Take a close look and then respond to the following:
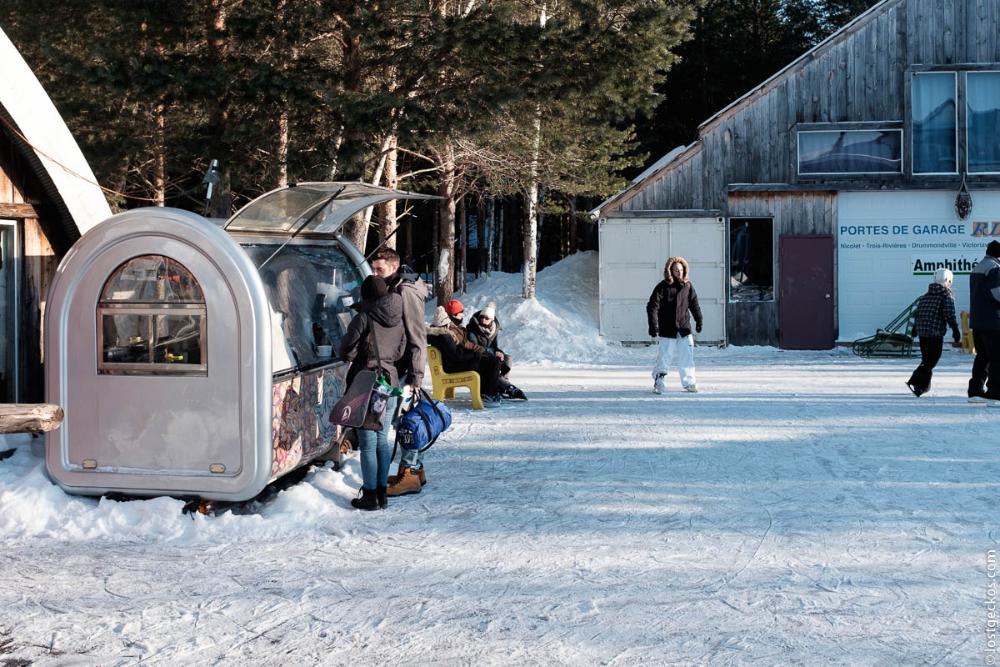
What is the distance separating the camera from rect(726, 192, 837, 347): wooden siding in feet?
74.5

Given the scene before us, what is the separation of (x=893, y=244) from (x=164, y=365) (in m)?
18.9

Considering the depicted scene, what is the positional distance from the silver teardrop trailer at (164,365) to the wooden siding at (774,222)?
54.9 ft

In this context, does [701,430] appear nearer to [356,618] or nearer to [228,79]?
[356,618]

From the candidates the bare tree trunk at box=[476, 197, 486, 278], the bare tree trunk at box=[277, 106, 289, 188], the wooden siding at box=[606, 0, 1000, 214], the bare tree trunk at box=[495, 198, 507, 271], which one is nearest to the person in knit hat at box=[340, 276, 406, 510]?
the bare tree trunk at box=[277, 106, 289, 188]

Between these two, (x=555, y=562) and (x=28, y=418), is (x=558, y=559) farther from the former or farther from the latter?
(x=28, y=418)

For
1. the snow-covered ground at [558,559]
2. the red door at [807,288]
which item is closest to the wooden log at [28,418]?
the snow-covered ground at [558,559]

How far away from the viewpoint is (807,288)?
22.7 metres

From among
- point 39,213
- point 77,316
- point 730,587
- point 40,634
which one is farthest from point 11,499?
point 730,587

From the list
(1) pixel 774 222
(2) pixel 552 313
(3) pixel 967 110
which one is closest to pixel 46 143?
(2) pixel 552 313

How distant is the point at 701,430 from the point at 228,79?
7.62m

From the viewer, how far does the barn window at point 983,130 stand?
22609 millimetres

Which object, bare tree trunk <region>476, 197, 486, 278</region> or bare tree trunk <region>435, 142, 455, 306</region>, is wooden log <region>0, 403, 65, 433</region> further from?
bare tree trunk <region>476, 197, 486, 278</region>

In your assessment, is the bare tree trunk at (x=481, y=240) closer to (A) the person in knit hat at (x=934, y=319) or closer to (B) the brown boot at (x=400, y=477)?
(A) the person in knit hat at (x=934, y=319)

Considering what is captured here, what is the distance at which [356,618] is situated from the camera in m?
5.08
